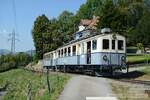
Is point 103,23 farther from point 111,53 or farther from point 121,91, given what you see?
point 121,91

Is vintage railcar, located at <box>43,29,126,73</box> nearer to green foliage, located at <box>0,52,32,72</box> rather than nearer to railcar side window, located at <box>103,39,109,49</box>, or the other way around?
railcar side window, located at <box>103,39,109,49</box>

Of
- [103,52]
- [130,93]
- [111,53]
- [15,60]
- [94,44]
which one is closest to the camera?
[130,93]

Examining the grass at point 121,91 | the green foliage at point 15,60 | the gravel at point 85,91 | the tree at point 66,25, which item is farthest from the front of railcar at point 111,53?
the green foliage at point 15,60

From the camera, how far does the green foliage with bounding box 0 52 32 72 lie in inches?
3883

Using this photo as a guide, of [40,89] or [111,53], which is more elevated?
[111,53]

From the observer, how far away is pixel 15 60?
10381 cm

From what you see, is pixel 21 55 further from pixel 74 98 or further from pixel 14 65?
pixel 74 98

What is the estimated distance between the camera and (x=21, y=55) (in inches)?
4178

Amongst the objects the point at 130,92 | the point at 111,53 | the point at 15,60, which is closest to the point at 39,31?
the point at 15,60

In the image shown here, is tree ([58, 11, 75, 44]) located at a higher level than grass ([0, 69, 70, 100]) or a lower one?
higher

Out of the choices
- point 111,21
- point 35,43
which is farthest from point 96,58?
point 35,43

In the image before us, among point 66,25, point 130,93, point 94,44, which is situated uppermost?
point 66,25

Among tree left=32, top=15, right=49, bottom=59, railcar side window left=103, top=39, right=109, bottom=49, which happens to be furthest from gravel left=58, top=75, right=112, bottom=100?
tree left=32, top=15, right=49, bottom=59

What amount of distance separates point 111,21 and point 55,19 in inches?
1791
